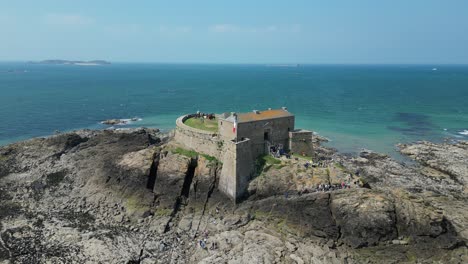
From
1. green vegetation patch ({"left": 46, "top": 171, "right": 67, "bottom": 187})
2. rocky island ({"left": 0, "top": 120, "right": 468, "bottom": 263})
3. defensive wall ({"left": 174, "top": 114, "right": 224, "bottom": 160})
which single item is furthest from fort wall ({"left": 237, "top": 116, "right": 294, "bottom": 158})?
green vegetation patch ({"left": 46, "top": 171, "right": 67, "bottom": 187})

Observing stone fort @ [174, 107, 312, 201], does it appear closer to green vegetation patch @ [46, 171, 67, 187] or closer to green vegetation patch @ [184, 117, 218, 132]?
green vegetation patch @ [184, 117, 218, 132]

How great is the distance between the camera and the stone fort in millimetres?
31964

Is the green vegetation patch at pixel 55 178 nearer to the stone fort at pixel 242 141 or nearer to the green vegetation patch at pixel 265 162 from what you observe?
the stone fort at pixel 242 141

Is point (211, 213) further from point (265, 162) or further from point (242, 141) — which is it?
point (265, 162)

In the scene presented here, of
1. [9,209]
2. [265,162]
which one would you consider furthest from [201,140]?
[9,209]

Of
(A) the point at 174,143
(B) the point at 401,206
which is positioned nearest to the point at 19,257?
(A) the point at 174,143

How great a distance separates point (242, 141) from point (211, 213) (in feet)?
22.1

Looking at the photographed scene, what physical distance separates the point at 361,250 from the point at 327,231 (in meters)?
2.68

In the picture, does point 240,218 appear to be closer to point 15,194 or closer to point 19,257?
point 19,257

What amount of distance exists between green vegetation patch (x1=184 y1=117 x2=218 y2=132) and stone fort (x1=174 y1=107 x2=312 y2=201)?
1.48 metres

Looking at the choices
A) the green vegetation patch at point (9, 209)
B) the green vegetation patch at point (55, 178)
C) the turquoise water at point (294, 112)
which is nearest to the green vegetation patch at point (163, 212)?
the green vegetation patch at point (9, 209)

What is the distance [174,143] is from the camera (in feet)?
127

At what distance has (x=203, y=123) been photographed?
135 ft

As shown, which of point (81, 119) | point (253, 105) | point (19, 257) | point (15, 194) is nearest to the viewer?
point (19, 257)
